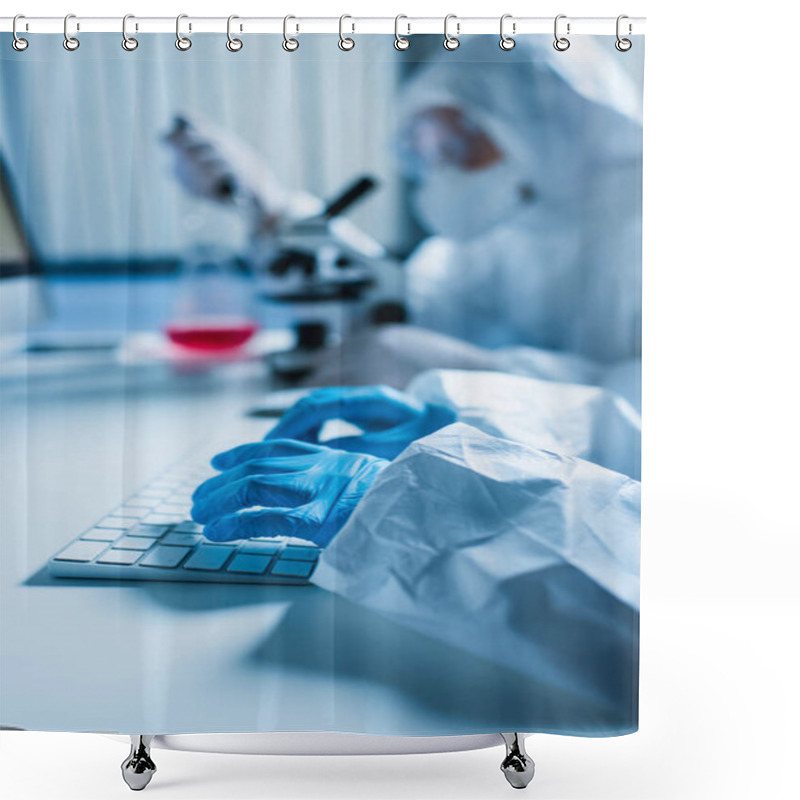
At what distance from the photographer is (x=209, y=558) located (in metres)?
1.82

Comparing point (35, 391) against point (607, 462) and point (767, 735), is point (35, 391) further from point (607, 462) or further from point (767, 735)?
point (767, 735)

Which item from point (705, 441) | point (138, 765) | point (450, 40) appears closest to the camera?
point (450, 40)

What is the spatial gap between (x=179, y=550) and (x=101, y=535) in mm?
164

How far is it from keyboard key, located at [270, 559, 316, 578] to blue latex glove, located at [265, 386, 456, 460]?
0.80 ft

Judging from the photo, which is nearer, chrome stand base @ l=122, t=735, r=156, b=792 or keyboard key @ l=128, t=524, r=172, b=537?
keyboard key @ l=128, t=524, r=172, b=537

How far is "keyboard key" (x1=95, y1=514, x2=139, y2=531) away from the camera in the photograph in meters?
1.83

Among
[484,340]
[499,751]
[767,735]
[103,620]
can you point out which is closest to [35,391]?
[103,620]

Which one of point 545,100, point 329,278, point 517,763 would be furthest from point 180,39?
point 517,763

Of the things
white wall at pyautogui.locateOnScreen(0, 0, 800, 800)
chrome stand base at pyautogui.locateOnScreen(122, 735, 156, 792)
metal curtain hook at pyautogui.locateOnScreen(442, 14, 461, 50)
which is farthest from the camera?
white wall at pyautogui.locateOnScreen(0, 0, 800, 800)

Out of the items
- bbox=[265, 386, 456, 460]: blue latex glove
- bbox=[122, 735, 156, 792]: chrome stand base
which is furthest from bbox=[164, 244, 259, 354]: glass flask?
bbox=[122, 735, 156, 792]: chrome stand base

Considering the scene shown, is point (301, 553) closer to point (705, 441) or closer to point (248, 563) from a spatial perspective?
point (248, 563)

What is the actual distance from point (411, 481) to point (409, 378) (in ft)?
0.67

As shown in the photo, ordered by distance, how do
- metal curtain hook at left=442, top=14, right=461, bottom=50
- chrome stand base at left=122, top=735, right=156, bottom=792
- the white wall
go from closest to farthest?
metal curtain hook at left=442, top=14, right=461, bottom=50 < chrome stand base at left=122, top=735, right=156, bottom=792 < the white wall

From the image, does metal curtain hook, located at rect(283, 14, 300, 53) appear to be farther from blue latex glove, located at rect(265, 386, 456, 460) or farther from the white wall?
blue latex glove, located at rect(265, 386, 456, 460)
